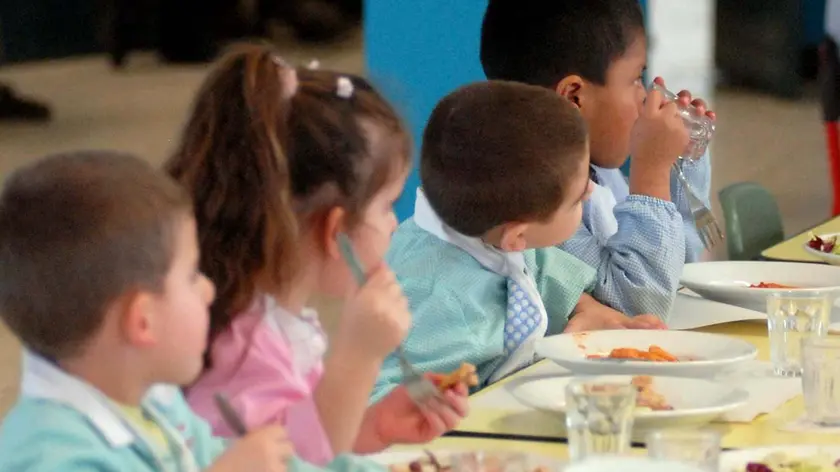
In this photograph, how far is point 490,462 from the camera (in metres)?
1.39

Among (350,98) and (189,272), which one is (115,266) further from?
(350,98)

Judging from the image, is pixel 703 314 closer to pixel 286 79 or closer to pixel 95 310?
pixel 286 79

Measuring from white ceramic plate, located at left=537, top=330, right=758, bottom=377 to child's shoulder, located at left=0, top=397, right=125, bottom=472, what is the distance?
0.77 m

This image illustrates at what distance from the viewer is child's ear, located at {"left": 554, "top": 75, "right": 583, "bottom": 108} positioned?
8.64 feet

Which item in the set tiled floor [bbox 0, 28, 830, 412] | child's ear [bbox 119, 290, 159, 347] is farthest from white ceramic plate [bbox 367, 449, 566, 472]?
tiled floor [bbox 0, 28, 830, 412]

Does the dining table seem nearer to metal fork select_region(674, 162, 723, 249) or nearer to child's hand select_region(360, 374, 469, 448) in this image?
child's hand select_region(360, 374, 469, 448)

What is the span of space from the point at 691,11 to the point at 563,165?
9.09 meters

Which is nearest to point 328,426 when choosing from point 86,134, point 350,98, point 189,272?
point 189,272

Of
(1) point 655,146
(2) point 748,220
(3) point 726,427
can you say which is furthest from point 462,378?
(2) point 748,220

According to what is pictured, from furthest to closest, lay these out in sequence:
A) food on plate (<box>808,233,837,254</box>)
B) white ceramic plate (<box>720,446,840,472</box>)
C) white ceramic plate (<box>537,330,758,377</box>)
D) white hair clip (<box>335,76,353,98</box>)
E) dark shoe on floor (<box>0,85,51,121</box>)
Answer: dark shoe on floor (<box>0,85,51,121</box>)
food on plate (<box>808,233,837,254</box>)
white ceramic plate (<box>537,330,758,377</box>)
white hair clip (<box>335,76,353,98</box>)
white ceramic plate (<box>720,446,840,472</box>)

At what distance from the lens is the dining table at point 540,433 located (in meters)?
1.58

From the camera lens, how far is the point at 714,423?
1.64 metres

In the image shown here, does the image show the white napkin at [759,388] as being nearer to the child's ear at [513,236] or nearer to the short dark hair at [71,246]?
the child's ear at [513,236]

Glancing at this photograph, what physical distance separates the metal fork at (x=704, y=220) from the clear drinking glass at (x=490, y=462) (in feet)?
4.33
